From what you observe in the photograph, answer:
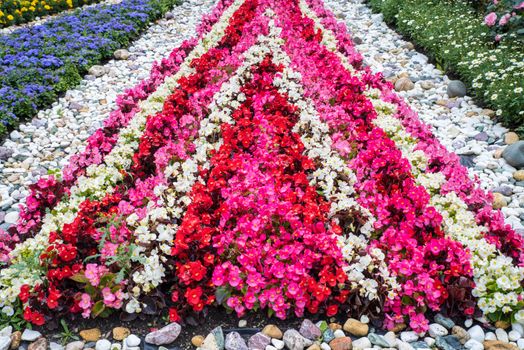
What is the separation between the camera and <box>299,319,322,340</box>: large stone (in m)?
2.88

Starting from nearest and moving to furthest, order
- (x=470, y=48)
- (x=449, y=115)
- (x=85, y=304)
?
(x=85, y=304)
(x=449, y=115)
(x=470, y=48)

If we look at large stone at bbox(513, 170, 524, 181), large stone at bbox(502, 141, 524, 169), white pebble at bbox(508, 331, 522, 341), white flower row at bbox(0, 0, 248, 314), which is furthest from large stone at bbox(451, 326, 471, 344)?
white flower row at bbox(0, 0, 248, 314)

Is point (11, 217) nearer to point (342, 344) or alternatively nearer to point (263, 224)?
point (263, 224)

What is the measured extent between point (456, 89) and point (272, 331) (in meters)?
4.40

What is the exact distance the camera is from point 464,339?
2.86 meters

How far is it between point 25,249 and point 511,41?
6.50 m

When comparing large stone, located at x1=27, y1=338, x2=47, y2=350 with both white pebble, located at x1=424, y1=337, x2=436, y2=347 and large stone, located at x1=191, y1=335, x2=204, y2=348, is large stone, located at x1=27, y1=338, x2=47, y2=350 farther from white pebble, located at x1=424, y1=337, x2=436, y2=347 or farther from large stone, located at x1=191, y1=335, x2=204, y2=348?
white pebble, located at x1=424, y1=337, x2=436, y2=347

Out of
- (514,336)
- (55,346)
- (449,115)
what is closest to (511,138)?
(449,115)

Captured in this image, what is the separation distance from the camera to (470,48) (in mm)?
6488

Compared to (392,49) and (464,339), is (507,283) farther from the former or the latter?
(392,49)

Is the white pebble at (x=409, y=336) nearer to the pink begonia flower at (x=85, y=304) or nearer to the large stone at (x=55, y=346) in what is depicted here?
the pink begonia flower at (x=85, y=304)

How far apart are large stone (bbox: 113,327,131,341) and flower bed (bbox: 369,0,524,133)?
4.24 meters

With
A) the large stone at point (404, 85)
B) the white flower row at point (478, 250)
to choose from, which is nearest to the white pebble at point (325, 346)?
the white flower row at point (478, 250)

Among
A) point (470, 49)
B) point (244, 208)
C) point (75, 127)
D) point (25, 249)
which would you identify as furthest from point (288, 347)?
point (470, 49)
